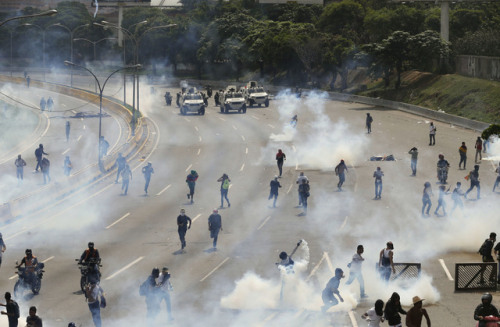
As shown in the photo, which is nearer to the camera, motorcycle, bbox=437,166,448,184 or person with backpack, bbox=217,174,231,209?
person with backpack, bbox=217,174,231,209

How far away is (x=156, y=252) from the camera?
28.8 m

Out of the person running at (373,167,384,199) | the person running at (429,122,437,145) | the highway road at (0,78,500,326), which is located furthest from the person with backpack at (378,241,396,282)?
the person running at (429,122,437,145)

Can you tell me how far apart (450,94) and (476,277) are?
173 ft

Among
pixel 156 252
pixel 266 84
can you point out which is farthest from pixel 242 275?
pixel 266 84

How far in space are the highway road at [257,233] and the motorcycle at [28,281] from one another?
0.27 metres

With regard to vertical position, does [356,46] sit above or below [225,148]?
above

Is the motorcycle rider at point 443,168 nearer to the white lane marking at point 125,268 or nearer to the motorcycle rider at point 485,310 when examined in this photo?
the white lane marking at point 125,268

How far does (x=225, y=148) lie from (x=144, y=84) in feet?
228

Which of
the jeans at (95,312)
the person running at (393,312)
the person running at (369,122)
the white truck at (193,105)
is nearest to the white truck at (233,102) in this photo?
A: the white truck at (193,105)

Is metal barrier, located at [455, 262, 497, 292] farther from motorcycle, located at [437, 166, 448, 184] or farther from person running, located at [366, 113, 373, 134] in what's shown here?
person running, located at [366, 113, 373, 134]

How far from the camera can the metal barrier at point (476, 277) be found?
23281mm

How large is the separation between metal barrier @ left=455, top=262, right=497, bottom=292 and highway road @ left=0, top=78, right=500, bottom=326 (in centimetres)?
37

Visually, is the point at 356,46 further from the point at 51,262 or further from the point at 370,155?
the point at 51,262

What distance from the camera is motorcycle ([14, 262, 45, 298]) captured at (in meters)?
23.1
